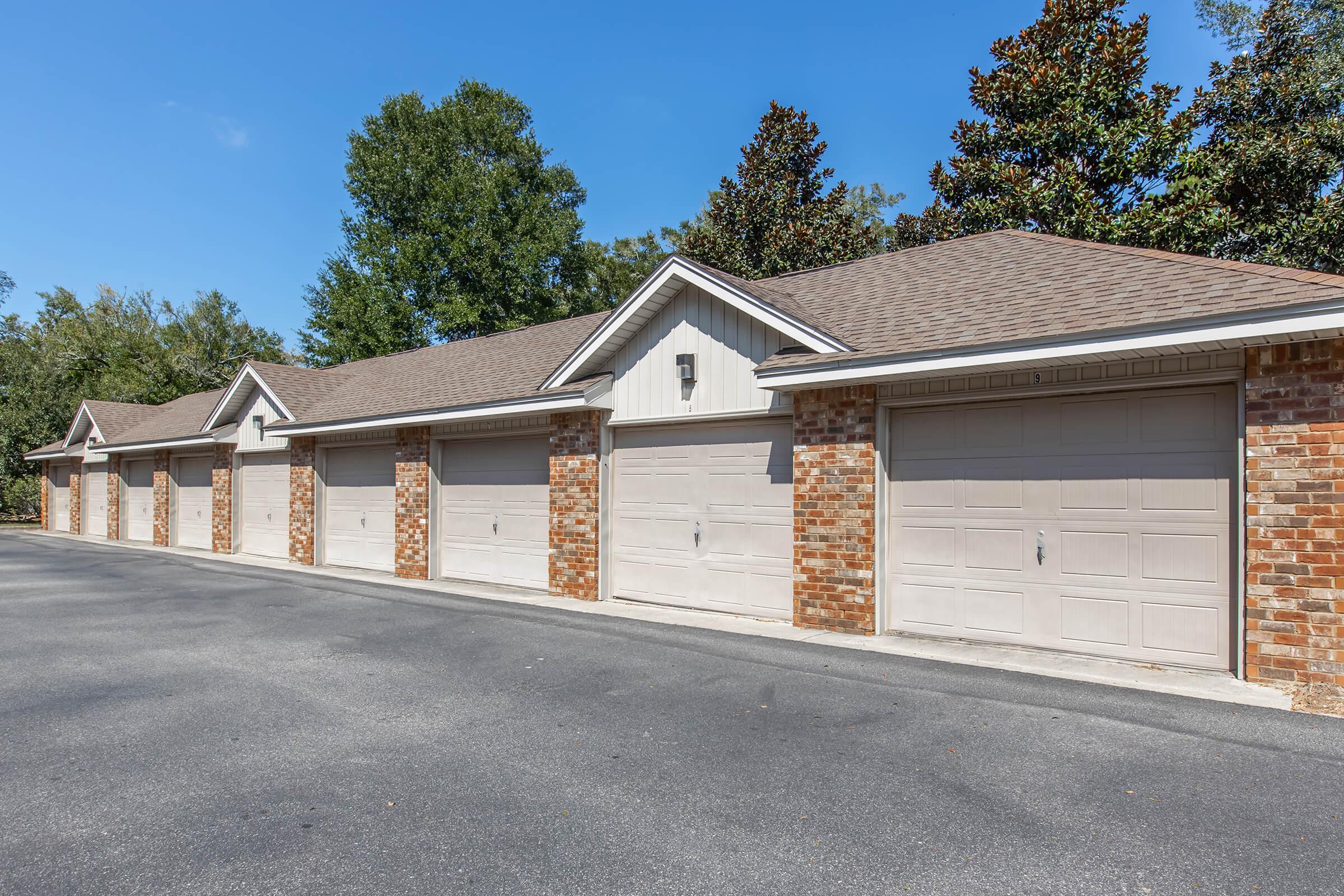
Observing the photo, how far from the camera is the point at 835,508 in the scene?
8.84m

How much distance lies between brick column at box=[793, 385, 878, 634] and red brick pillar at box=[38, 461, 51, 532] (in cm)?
3398

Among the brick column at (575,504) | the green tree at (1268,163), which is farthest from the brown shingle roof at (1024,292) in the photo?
the green tree at (1268,163)

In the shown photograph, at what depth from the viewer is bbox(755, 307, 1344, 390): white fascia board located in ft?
19.6

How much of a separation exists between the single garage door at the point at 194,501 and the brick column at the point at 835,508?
17.8 m

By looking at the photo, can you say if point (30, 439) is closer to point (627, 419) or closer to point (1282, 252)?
point (627, 419)

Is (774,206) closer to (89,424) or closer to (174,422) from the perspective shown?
(174,422)

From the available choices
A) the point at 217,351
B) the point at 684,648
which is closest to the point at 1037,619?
the point at 684,648

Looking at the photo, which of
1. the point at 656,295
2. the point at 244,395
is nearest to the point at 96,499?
the point at 244,395

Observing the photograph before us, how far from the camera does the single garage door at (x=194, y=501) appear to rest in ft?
68.9

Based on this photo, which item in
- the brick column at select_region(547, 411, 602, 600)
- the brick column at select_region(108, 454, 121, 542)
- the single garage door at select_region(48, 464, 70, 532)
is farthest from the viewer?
the single garage door at select_region(48, 464, 70, 532)

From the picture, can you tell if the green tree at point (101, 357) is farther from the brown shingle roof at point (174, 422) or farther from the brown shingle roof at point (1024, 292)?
the brown shingle roof at point (1024, 292)

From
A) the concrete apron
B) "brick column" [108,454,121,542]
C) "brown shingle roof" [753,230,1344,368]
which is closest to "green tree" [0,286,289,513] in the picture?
"brick column" [108,454,121,542]

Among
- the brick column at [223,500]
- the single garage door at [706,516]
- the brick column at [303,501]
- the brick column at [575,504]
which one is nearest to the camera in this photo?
the single garage door at [706,516]

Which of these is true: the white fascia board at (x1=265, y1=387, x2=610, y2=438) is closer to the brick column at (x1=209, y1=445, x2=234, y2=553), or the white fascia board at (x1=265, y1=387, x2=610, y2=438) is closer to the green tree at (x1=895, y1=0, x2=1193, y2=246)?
the brick column at (x1=209, y1=445, x2=234, y2=553)
